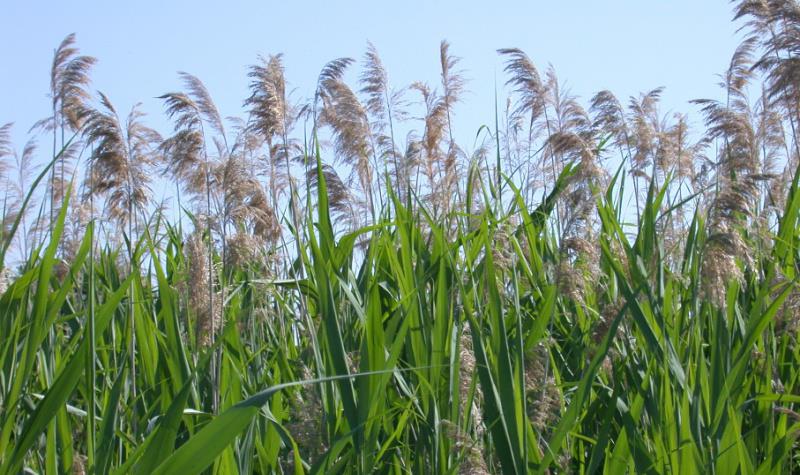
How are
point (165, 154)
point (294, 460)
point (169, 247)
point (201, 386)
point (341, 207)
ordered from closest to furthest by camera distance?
point (294, 460)
point (201, 386)
point (165, 154)
point (341, 207)
point (169, 247)

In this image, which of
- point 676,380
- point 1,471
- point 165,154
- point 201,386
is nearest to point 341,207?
point 165,154

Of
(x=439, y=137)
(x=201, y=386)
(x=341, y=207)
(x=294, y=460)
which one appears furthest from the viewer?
(x=439, y=137)

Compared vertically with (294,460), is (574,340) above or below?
above

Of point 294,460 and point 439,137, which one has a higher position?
point 439,137

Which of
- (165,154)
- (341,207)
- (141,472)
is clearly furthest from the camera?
(341,207)

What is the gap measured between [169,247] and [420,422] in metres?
2.51

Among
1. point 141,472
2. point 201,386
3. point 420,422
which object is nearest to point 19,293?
point 201,386

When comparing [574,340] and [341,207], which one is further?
[341,207]

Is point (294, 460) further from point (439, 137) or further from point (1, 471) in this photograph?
point (439, 137)

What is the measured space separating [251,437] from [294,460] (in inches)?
5.6

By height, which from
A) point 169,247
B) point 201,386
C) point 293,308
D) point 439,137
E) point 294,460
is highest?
point 439,137

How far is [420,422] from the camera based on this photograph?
292 cm

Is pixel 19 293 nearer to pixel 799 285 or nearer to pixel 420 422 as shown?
pixel 420 422

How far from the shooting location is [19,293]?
3008 mm
